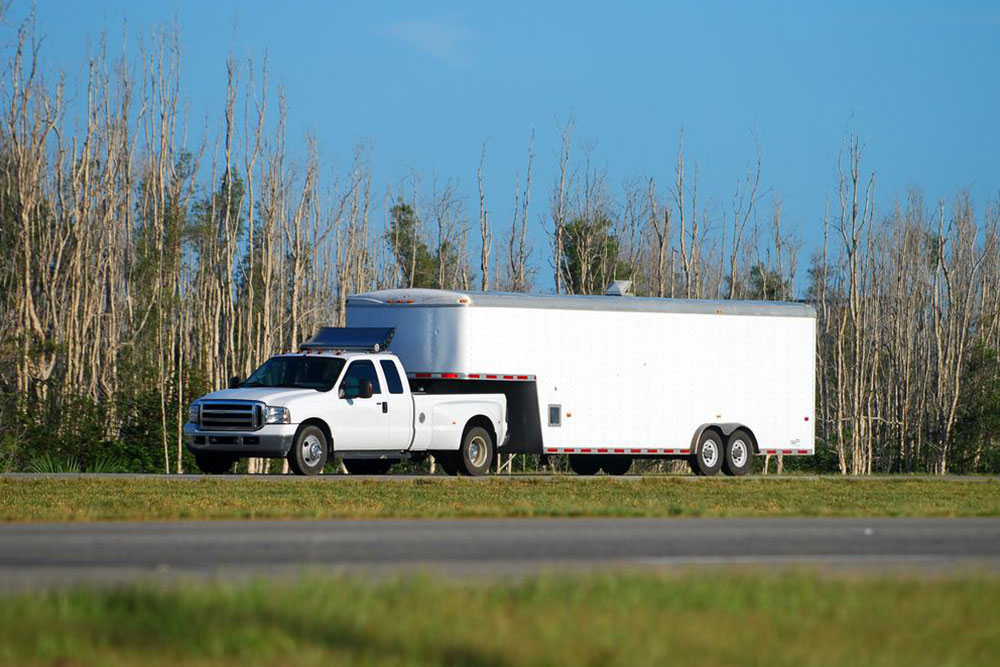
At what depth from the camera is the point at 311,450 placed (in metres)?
27.2

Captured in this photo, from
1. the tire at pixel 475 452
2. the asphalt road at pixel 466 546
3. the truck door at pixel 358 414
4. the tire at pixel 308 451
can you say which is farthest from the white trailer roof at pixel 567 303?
the asphalt road at pixel 466 546

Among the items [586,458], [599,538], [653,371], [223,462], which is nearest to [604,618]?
[599,538]

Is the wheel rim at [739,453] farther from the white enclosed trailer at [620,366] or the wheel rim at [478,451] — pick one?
the wheel rim at [478,451]

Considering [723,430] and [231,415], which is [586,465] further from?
[231,415]

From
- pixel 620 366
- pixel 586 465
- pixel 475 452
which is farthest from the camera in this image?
pixel 586 465

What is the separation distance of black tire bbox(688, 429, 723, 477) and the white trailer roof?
238 centimetres

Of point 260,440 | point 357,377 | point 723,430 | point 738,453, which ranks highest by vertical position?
point 357,377

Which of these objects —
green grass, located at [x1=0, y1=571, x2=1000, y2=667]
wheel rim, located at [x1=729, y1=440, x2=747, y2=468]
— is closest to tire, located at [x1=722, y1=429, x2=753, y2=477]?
wheel rim, located at [x1=729, y1=440, x2=747, y2=468]

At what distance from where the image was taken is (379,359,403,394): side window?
1109 inches

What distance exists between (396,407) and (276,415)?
235cm

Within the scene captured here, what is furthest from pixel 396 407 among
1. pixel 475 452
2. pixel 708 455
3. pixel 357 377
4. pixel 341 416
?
pixel 708 455

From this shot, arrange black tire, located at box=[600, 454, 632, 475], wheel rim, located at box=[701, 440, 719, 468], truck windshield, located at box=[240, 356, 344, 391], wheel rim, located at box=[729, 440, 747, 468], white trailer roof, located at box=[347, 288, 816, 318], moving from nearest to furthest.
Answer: truck windshield, located at box=[240, 356, 344, 391] → white trailer roof, located at box=[347, 288, 816, 318] → wheel rim, located at box=[701, 440, 719, 468] → wheel rim, located at box=[729, 440, 747, 468] → black tire, located at box=[600, 454, 632, 475]

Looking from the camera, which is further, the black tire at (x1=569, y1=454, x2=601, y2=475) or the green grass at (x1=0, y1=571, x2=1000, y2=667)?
the black tire at (x1=569, y1=454, x2=601, y2=475)

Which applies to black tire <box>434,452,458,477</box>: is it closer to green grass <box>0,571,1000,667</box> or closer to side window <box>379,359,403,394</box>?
side window <box>379,359,403,394</box>
